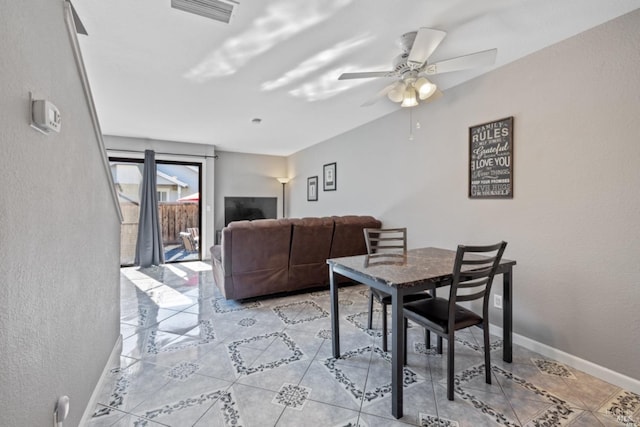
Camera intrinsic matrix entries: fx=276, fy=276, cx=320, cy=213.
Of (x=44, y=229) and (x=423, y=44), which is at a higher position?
(x=423, y=44)

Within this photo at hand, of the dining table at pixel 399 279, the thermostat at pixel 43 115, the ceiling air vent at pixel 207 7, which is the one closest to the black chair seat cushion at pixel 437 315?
the dining table at pixel 399 279

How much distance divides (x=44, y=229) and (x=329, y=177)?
4346 millimetres

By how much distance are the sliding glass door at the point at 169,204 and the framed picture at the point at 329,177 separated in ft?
8.54

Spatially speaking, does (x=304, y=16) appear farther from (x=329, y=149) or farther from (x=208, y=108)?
(x=329, y=149)

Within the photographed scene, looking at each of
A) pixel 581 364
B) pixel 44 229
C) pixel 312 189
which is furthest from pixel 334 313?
pixel 312 189

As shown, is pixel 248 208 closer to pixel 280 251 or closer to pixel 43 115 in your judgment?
pixel 280 251

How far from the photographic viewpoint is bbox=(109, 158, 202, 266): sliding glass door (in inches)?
206

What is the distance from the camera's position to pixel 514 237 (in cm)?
236

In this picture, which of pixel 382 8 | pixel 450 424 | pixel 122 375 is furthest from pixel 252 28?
pixel 450 424

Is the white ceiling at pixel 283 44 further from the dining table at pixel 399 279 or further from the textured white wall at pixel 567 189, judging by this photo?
the dining table at pixel 399 279

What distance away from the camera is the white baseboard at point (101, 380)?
4.72 ft

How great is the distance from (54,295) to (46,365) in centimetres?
25

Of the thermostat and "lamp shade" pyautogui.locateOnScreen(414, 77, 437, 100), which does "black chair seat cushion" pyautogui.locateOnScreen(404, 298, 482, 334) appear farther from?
the thermostat

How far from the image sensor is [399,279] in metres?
1.55
